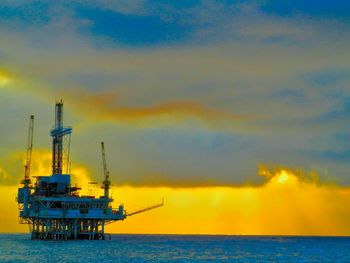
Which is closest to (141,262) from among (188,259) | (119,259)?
(119,259)

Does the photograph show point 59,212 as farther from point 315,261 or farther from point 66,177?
point 315,261

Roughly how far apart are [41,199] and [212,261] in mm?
65681

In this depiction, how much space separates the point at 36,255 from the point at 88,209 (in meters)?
50.5

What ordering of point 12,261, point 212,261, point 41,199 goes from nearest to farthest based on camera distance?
1. point 12,261
2. point 212,261
3. point 41,199

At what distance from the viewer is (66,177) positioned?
7520 inches

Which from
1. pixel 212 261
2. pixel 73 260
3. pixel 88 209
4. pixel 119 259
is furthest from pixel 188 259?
pixel 88 209

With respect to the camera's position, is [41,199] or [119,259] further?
[41,199]

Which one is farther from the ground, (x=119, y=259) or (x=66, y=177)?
(x=66, y=177)

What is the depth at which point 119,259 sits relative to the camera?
132875mm

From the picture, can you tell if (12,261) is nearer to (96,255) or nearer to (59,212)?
(96,255)

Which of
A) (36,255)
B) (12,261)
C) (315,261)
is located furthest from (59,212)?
(315,261)

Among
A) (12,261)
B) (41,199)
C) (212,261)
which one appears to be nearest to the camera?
(12,261)

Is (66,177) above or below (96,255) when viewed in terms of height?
above

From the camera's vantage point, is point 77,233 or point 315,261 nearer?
point 315,261
